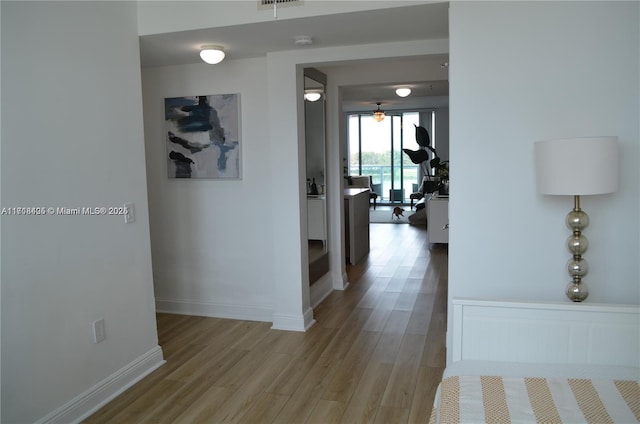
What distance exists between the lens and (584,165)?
2.31 m

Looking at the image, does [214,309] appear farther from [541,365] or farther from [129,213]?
[541,365]

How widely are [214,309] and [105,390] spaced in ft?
5.44

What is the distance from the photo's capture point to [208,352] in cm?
386

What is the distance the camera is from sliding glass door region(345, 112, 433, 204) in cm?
1284

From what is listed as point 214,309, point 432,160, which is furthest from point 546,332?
point 432,160

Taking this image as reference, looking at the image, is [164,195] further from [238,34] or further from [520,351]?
[520,351]

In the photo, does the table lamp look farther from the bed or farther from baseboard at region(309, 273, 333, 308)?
baseboard at region(309, 273, 333, 308)

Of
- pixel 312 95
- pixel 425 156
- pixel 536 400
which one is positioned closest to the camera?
pixel 536 400

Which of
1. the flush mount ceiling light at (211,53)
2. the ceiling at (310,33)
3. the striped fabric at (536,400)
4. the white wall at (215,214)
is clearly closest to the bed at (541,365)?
the striped fabric at (536,400)

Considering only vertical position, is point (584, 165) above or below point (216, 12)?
below

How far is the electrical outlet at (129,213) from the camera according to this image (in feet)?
10.8

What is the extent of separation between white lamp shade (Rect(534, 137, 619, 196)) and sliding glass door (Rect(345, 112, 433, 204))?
34.5 ft

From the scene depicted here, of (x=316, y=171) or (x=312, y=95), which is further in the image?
(x=316, y=171)

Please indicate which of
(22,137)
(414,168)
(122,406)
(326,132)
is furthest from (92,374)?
(414,168)
